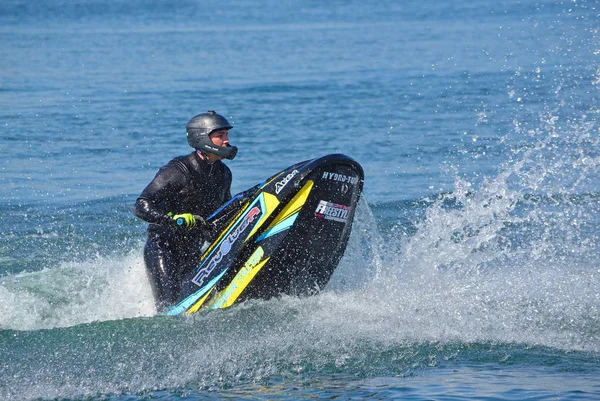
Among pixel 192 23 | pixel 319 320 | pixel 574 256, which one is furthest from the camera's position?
pixel 192 23

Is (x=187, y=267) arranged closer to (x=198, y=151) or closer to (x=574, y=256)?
(x=198, y=151)

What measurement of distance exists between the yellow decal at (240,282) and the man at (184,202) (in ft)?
1.56

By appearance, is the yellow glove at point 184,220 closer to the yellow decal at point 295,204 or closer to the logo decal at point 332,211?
the yellow decal at point 295,204

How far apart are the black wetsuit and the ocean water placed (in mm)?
413

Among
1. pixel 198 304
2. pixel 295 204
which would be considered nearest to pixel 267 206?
pixel 295 204

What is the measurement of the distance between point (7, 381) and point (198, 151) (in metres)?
2.50

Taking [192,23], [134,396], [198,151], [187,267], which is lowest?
[134,396]

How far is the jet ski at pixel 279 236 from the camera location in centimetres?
789

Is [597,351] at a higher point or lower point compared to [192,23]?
lower

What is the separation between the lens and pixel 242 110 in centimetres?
2211

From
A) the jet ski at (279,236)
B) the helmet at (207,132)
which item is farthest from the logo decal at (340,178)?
the helmet at (207,132)

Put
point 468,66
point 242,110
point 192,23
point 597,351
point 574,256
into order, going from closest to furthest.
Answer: point 597,351
point 574,256
point 242,110
point 468,66
point 192,23

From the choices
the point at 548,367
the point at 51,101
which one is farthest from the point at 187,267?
the point at 51,101

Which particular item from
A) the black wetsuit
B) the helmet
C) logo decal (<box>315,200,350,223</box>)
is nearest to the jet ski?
logo decal (<box>315,200,350,223</box>)
